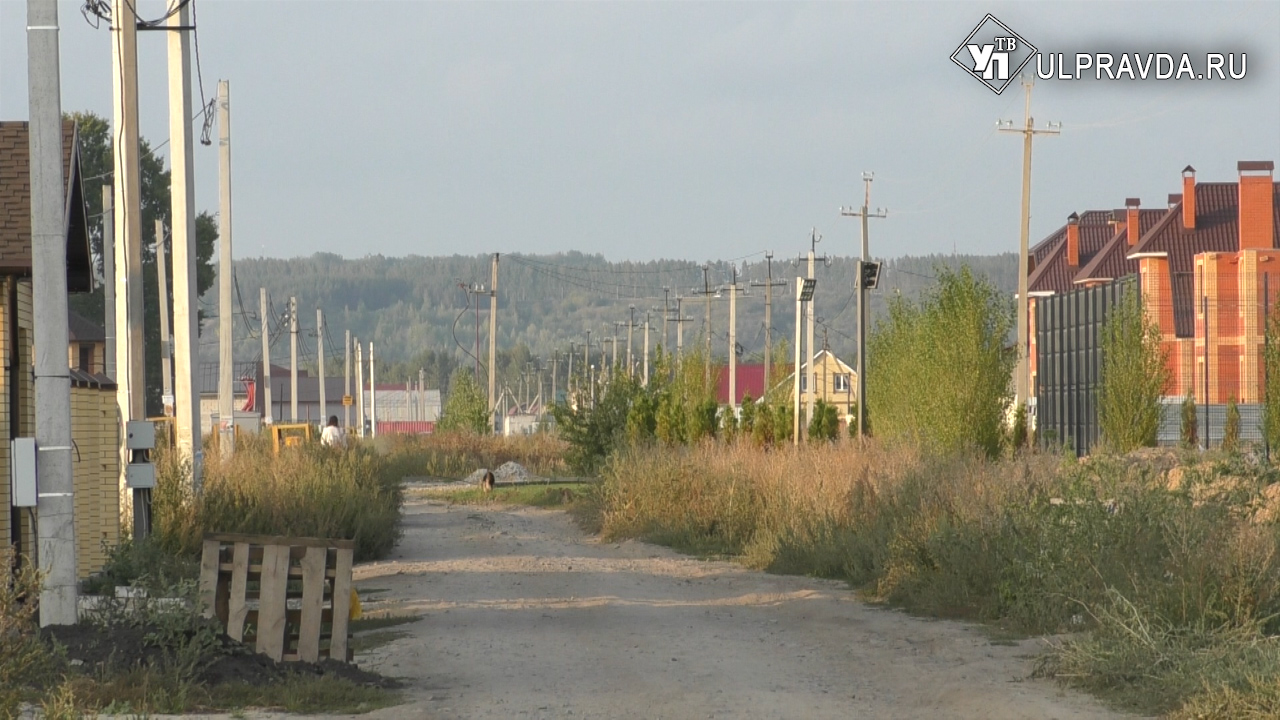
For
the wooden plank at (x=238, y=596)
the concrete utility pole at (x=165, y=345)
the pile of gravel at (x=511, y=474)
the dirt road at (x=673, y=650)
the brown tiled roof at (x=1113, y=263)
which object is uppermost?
the brown tiled roof at (x=1113, y=263)

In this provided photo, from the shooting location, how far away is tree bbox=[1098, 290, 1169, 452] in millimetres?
35938

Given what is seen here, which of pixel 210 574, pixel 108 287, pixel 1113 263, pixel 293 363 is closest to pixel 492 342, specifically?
pixel 293 363

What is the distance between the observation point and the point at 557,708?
9.59 m

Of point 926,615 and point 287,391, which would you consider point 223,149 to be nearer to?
point 926,615

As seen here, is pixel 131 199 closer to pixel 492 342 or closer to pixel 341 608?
pixel 341 608

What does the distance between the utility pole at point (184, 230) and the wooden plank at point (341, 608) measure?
9.20 m

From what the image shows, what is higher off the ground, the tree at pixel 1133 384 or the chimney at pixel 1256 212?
the chimney at pixel 1256 212

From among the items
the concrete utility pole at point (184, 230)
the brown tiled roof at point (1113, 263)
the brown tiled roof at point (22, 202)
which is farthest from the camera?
the brown tiled roof at point (1113, 263)

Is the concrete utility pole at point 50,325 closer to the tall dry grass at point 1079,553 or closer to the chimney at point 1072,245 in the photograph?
the tall dry grass at point 1079,553

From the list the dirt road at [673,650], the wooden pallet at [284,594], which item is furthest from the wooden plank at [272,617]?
the dirt road at [673,650]

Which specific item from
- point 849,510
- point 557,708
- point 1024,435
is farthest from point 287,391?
point 557,708

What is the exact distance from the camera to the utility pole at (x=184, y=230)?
64.3 ft

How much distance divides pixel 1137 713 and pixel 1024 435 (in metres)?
26.8

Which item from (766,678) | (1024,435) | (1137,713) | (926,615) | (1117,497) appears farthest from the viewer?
(1024,435)
